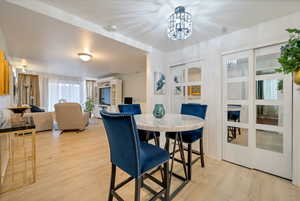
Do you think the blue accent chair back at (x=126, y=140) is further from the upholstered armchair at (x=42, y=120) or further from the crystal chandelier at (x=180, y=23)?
the upholstered armchair at (x=42, y=120)

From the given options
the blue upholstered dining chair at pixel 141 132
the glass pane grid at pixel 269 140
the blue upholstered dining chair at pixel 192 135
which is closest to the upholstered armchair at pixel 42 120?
the blue upholstered dining chair at pixel 141 132

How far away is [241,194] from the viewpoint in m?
1.49

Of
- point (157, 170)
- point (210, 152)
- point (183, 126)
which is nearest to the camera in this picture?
point (183, 126)

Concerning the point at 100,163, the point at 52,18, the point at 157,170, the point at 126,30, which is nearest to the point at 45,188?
the point at 100,163

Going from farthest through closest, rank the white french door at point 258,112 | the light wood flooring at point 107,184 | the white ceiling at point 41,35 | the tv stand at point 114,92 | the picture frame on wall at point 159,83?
the tv stand at point 114,92
the picture frame on wall at point 159,83
the white french door at point 258,112
the white ceiling at point 41,35
the light wood flooring at point 107,184

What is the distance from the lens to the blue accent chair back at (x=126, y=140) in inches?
37.3

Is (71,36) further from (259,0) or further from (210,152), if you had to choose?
(210,152)

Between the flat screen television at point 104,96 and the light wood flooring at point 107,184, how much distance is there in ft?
14.1

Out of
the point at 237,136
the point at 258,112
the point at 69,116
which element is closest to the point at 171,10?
the point at 258,112

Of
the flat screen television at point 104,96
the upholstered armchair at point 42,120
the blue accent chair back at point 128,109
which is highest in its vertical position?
the flat screen television at point 104,96

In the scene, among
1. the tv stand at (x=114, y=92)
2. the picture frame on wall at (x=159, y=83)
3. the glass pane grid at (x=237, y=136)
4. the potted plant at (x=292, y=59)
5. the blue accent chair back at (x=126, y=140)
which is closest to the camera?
the blue accent chair back at (x=126, y=140)

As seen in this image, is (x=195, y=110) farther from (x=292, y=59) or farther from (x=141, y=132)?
(x=292, y=59)

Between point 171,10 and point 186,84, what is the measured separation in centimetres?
154

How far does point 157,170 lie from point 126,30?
7.66 ft
